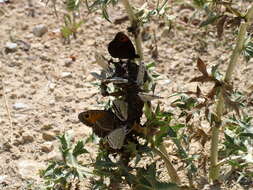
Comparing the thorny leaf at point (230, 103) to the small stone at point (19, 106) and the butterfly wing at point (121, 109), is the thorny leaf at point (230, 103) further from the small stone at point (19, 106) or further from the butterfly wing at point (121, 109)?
the small stone at point (19, 106)

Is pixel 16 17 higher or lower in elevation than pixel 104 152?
higher

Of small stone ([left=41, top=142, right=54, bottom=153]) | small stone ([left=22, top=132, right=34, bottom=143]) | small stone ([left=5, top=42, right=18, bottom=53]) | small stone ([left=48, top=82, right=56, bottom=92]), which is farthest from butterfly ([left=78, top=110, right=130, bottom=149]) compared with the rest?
small stone ([left=5, top=42, right=18, bottom=53])

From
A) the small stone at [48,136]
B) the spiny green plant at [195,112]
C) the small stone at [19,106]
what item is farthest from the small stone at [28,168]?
the spiny green plant at [195,112]

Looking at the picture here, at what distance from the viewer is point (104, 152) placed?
102 inches

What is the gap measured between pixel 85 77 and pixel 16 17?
1187mm

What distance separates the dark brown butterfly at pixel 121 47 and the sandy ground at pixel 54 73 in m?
1.05

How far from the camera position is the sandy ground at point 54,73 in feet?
11.5

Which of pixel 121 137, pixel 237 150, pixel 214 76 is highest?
pixel 214 76

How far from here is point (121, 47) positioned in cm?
231

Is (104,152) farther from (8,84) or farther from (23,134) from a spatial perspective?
(8,84)

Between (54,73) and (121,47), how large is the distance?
2.03 m

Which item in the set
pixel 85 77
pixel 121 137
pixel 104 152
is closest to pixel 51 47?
pixel 85 77

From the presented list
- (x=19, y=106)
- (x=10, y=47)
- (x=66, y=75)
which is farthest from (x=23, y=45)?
(x=19, y=106)

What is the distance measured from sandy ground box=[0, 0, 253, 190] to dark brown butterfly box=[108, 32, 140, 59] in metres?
1.05
